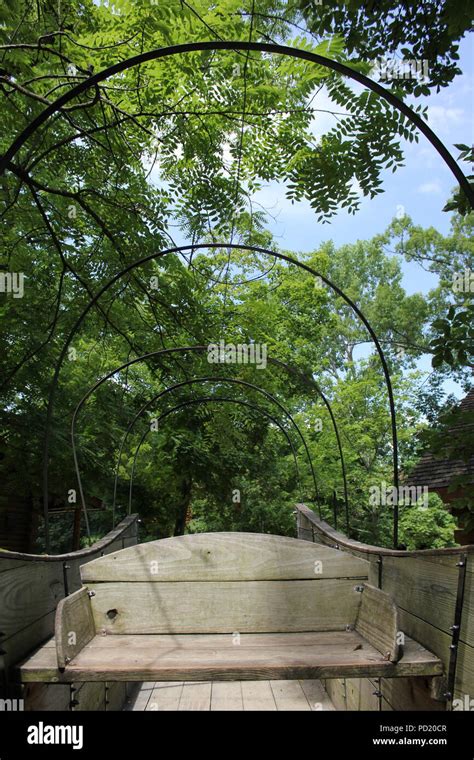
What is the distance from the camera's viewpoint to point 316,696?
3.43 meters

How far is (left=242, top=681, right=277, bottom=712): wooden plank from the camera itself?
3160 mm

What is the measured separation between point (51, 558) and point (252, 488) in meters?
11.0

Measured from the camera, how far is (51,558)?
2.29 m

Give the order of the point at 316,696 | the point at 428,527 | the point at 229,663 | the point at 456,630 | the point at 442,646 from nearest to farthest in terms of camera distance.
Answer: the point at 456,630 < the point at 442,646 < the point at 229,663 < the point at 316,696 < the point at 428,527

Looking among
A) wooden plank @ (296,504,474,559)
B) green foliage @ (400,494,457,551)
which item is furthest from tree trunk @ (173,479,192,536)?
wooden plank @ (296,504,474,559)

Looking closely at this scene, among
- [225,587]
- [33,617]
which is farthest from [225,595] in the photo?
[33,617]

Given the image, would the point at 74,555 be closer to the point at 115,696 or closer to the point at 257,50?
the point at 115,696

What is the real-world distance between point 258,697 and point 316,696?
37 cm

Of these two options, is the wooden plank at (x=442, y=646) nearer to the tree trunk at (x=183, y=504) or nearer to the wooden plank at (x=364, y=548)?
the wooden plank at (x=364, y=548)
